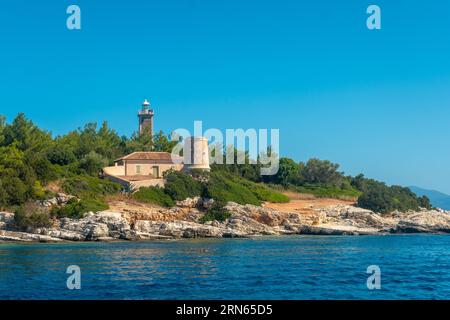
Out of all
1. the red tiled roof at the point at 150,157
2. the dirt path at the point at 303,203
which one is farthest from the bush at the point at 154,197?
the dirt path at the point at 303,203

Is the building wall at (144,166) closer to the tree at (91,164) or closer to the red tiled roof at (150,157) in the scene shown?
the red tiled roof at (150,157)

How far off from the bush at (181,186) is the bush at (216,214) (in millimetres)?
3036

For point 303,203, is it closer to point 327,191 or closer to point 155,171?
point 327,191

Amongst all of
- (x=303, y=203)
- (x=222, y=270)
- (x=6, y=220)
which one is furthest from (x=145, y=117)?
(x=222, y=270)

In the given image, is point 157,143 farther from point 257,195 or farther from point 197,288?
point 197,288

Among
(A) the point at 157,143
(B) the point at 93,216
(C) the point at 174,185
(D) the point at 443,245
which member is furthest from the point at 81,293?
(A) the point at 157,143

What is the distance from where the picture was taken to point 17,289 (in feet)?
57.4

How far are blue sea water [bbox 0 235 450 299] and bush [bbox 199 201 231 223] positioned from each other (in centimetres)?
916

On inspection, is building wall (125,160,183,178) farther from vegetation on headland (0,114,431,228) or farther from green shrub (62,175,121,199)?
green shrub (62,175,121,199)

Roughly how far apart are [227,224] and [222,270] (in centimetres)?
2107

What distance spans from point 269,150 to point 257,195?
76.2ft

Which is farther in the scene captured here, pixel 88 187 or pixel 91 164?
pixel 91 164

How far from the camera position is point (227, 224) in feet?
142
